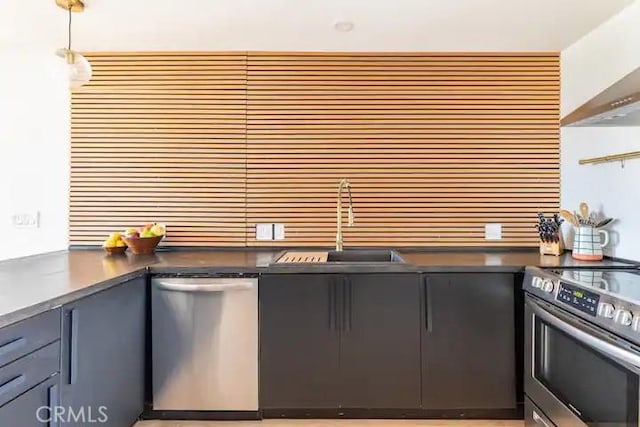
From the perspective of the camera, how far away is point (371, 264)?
249 centimetres

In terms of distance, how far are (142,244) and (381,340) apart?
163cm

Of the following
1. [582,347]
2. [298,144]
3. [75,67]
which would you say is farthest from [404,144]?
[75,67]

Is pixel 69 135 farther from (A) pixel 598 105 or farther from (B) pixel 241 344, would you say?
(A) pixel 598 105

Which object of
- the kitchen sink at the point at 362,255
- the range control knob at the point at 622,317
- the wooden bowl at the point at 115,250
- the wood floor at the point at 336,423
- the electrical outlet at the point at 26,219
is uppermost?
the electrical outlet at the point at 26,219

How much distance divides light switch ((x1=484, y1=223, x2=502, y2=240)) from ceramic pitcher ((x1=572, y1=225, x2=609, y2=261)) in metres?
0.51

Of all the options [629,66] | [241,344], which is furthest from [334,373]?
[629,66]

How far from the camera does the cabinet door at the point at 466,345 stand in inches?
96.4

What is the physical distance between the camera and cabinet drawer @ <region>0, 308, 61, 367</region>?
1.35 metres

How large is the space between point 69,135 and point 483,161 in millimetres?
2902

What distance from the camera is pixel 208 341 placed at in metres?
2.48

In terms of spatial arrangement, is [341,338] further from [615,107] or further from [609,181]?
[609,181]

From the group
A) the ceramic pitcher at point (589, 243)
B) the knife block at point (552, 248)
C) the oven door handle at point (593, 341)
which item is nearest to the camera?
the oven door handle at point (593, 341)

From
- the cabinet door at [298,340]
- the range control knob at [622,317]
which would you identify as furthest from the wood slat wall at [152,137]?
the range control knob at [622,317]

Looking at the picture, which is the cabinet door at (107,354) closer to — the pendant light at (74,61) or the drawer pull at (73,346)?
the drawer pull at (73,346)
